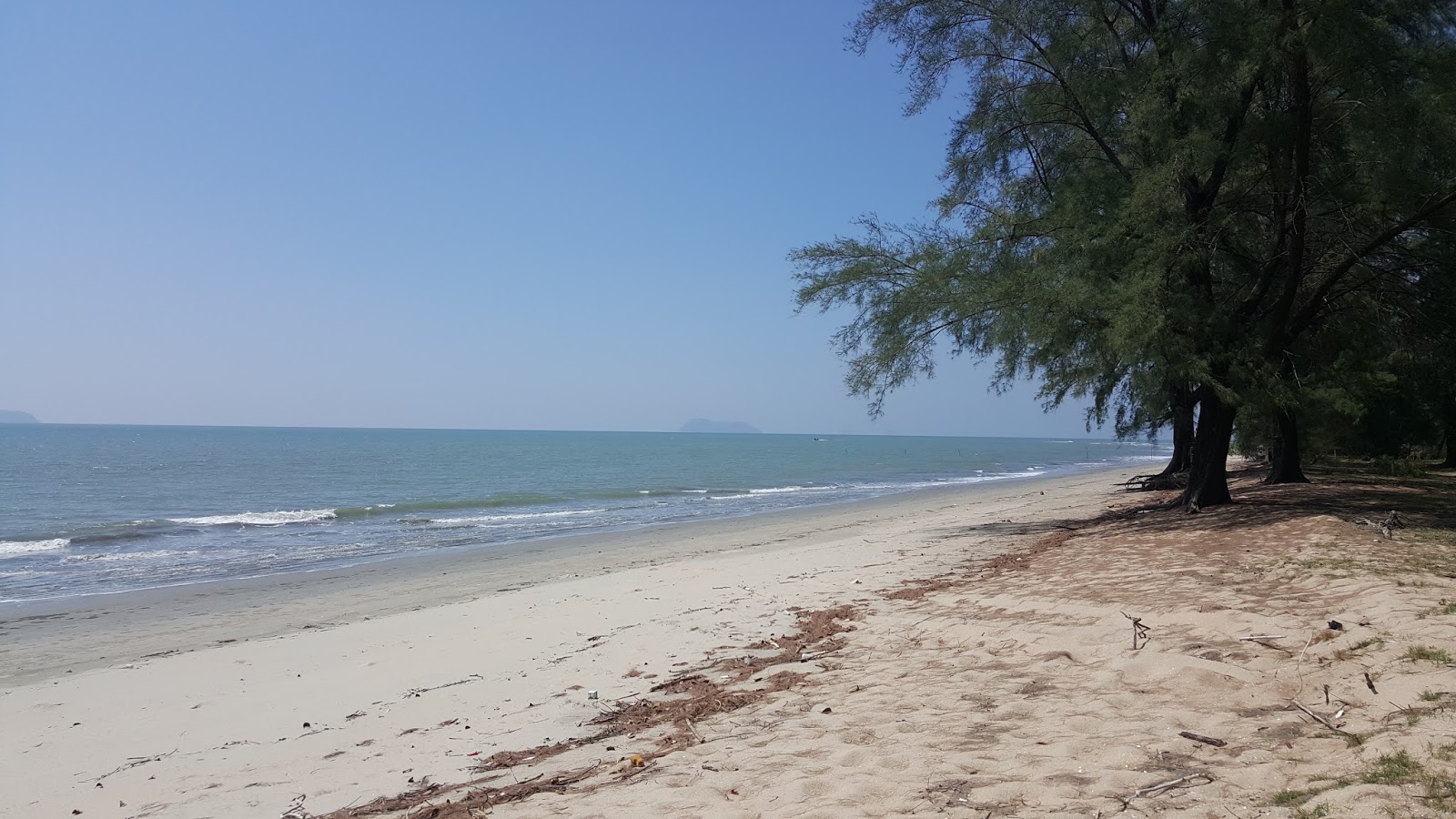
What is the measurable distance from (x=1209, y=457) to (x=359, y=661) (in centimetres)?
1283

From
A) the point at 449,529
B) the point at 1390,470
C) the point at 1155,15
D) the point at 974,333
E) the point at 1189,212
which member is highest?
the point at 1155,15

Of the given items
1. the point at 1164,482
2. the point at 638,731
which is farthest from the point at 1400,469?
the point at 638,731

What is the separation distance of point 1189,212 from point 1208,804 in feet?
36.6

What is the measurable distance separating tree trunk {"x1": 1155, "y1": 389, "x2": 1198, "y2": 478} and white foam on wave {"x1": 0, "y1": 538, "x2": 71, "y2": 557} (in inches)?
986

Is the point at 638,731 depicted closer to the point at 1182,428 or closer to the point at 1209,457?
the point at 1209,457

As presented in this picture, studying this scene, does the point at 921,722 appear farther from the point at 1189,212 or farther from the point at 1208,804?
the point at 1189,212

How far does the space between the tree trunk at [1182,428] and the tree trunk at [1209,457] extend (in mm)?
919

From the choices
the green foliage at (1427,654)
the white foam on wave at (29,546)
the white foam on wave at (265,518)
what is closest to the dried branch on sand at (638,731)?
the green foliage at (1427,654)

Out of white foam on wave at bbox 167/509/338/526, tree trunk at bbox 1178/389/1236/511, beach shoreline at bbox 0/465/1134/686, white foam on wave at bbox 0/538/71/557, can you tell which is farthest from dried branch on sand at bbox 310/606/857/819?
white foam on wave at bbox 167/509/338/526

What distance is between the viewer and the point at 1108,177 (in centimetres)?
1311

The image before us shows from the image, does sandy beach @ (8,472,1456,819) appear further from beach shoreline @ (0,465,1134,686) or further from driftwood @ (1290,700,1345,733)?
beach shoreline @ (0,465,1134,686)

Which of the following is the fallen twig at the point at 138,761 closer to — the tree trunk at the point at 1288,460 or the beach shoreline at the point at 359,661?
the beach shoreline at the point at 359,661

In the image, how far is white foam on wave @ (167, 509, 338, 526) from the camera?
86.4ft

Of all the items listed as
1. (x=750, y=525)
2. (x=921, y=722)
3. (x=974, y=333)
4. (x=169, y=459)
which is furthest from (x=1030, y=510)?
(x=169, y=459)
